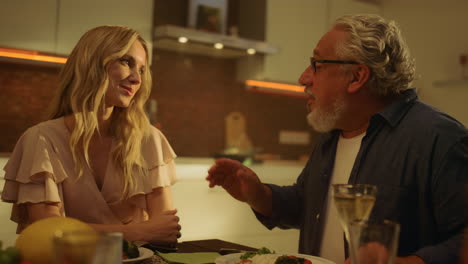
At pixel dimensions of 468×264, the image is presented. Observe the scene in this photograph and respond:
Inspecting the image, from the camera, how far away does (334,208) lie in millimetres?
1602

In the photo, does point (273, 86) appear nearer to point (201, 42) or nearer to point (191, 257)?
point (201, 42)

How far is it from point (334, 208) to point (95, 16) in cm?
228

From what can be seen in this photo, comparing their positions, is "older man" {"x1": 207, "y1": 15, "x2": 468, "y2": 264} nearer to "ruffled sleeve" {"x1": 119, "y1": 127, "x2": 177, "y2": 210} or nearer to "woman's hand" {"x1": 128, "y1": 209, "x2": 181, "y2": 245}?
"woman's hand" {"x1": 128, "y1": 209, "x2": 181, "y2": 245}

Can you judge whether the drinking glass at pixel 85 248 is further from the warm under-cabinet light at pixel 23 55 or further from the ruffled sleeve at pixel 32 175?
the warm under-cabinet light at pixel 23 55

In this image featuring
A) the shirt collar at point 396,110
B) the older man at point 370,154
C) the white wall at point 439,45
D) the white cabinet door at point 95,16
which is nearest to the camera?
the older man at point 370,154

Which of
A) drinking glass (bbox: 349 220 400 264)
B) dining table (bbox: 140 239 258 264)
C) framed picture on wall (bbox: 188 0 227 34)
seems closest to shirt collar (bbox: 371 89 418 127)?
dining table (bbox: 140 239 258 264)

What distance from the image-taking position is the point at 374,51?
1.65 metres

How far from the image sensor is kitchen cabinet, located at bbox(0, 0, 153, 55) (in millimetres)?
3021

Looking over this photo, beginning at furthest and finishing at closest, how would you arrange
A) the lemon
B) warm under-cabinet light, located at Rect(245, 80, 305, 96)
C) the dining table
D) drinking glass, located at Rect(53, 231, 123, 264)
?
warm under-cabinet light, located at Rect(245, 80, 305, 96)
the dining table
the lemon
drinking glass, located at Rect(53, 231, 123, 264)

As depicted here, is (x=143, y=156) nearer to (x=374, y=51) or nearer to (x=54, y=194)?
(x=54, y=194)

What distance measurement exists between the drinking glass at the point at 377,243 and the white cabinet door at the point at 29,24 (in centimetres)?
281

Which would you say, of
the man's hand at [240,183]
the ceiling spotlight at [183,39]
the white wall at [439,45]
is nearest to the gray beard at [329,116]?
the man's hand at [240,183]

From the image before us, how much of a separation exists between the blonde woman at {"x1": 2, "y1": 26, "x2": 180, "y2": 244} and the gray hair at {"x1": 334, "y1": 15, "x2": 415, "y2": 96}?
0.75m

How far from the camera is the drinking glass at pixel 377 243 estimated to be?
0.69 metres
